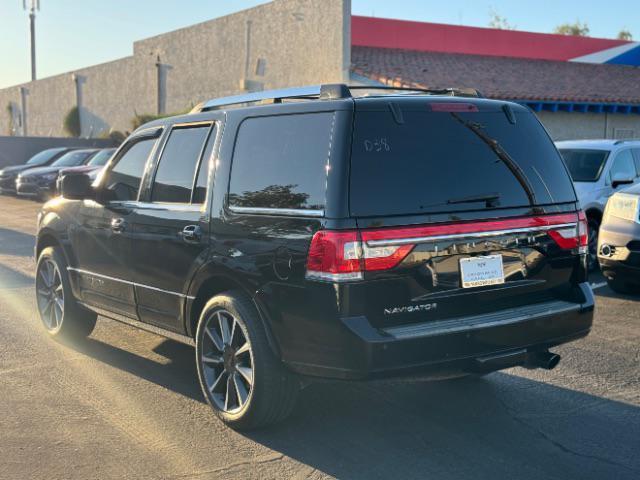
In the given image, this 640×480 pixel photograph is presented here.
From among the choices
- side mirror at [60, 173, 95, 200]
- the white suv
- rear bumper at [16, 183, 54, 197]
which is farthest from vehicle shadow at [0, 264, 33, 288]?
rear bumper at [16, 183, 54, 197]

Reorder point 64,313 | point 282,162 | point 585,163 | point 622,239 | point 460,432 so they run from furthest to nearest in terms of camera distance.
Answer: point 585,163
point 622,239
point 64,313
point 460,432
point 282,162

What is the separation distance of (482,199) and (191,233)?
6.02 ft

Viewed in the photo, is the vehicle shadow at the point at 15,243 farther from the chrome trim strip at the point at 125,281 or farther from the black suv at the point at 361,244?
the black suv at the point at 361,244

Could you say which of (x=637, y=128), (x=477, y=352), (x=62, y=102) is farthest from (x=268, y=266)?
(x=62, y=102)

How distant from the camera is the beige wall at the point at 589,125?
24.8 metres

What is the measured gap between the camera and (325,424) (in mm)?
4945

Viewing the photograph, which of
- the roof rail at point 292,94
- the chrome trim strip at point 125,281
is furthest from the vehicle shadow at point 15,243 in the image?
the roof rail at point 292,94

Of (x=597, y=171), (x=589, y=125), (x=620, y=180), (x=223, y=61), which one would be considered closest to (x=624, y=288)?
(x=620, y=180)

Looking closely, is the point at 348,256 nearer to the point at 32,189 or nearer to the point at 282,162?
the point at 282,162

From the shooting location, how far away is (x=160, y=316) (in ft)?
18.4

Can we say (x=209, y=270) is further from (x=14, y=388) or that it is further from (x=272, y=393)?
(x=14, y=388)

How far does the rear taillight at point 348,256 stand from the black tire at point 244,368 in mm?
667

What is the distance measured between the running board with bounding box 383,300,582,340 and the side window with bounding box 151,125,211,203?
188 centimetres

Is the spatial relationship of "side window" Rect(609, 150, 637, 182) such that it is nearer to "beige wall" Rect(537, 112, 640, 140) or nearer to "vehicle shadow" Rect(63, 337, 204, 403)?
"vehicle shadow" Rect(63, 337, 204, 403)
